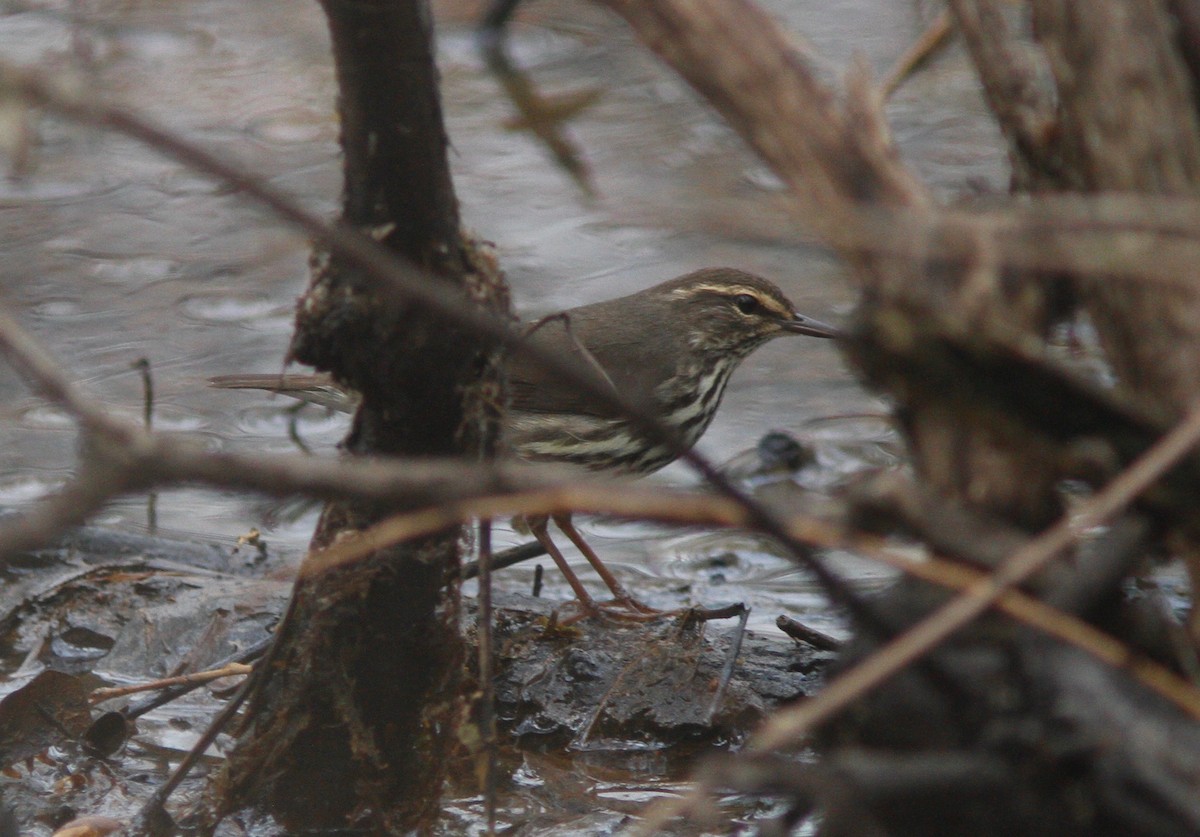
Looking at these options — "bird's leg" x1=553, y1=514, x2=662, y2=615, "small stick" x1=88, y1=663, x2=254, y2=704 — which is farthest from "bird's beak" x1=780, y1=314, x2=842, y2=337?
"small stick" x1=88, y1=663, x2=254, y2=704

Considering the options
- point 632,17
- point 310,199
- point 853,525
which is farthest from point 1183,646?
point 310,199

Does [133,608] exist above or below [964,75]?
below

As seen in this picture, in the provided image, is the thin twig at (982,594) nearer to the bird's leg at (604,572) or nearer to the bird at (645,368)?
the bird's leg at (604,572)

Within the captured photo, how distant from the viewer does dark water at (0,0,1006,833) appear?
6480mm

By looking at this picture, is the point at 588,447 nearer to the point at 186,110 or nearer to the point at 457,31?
the point at 186,110

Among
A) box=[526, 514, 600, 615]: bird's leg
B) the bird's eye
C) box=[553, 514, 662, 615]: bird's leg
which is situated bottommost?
box=[553, 514, 662, 615]: bird's leg

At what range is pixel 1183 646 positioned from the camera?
7.73ft

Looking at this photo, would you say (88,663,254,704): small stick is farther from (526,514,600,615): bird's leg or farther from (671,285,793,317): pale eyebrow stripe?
(671,285,793,317): pale eyebrow stripe

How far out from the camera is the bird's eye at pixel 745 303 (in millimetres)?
6688

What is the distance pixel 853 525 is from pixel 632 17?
2.98ft

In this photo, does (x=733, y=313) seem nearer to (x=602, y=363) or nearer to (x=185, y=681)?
(x=602, y=363)

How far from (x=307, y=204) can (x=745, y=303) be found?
2915mm

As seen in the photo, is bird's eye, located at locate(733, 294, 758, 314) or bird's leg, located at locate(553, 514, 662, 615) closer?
bird's leg, located at locate(553, 514, 662, 615)

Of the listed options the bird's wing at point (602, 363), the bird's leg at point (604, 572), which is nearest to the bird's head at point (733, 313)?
the bird's wing at point (602, 363)
